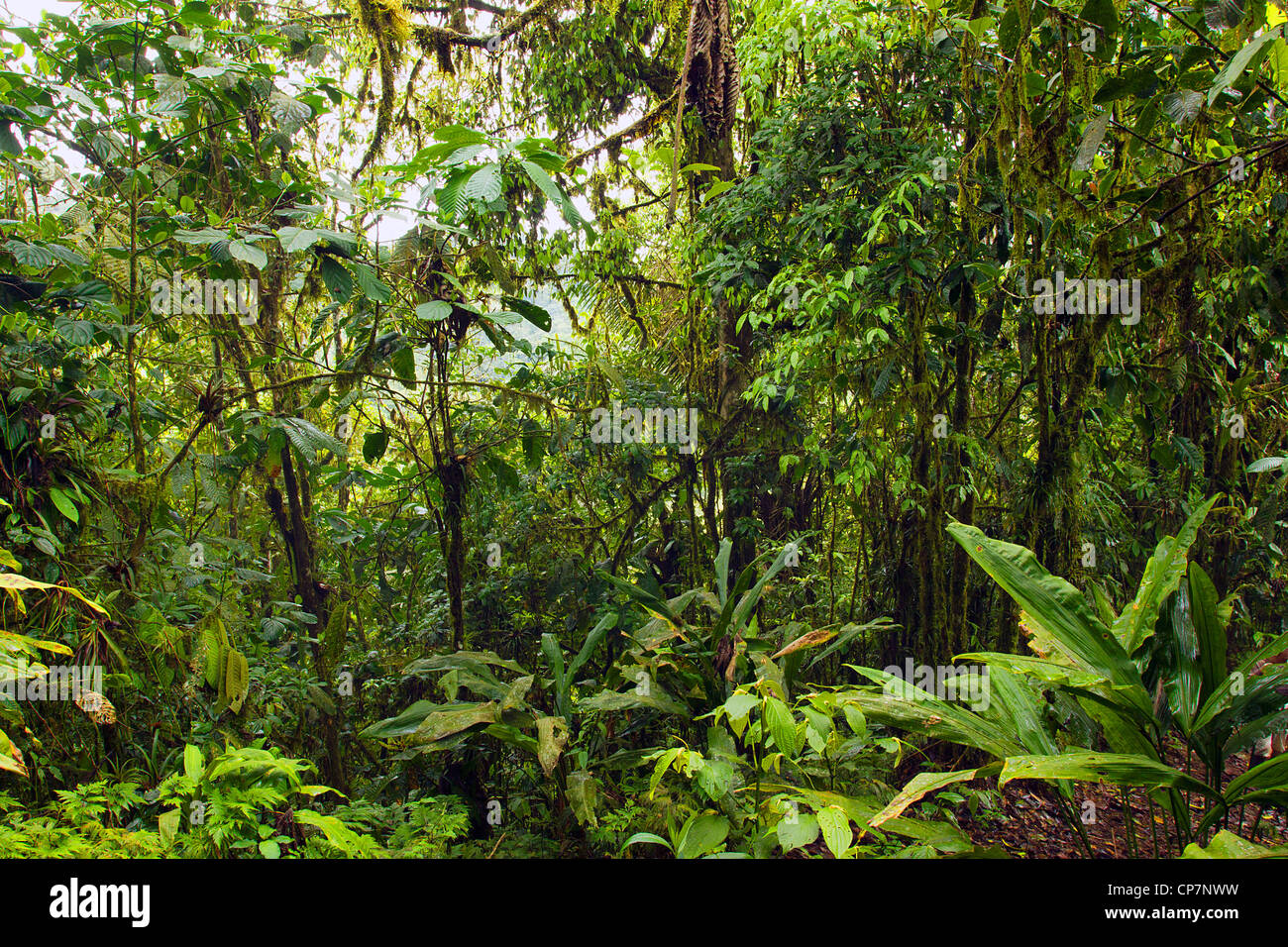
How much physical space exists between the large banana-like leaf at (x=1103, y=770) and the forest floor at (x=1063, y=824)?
3.92 ft

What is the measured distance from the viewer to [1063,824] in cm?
301

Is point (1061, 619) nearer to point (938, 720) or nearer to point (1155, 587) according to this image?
point (1155, 587)

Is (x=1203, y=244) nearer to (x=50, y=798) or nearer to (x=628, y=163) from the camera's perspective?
(x=628, y=163)

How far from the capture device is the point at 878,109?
3.14 metres

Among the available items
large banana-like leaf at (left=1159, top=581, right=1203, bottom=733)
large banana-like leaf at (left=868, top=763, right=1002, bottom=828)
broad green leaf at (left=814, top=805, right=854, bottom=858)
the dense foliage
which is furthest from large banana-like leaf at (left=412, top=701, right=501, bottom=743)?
large banana-like leaf at (left=1159, top=581, right=1203, bottom=733)

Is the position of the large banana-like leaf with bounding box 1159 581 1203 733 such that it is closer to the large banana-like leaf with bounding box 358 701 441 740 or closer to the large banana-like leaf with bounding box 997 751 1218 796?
the large banana-like leaf with bounding box 997 751 1218 796

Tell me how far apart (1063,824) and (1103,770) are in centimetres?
183

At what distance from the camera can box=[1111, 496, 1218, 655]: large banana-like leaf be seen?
2.00m

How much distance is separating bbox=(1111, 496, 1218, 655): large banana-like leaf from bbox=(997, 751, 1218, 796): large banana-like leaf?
0.44 metres

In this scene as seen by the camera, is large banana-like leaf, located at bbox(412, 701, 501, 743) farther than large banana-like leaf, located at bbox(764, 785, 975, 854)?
Yes

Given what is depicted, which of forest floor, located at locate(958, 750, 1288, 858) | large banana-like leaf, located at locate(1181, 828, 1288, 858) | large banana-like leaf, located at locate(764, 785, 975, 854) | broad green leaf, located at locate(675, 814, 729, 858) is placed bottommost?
forest floor, located at locate(958, 750, 1288, 858)

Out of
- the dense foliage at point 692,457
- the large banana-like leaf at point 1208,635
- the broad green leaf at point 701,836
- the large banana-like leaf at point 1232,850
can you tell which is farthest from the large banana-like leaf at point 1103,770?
the broad green leaf at point 701,836
